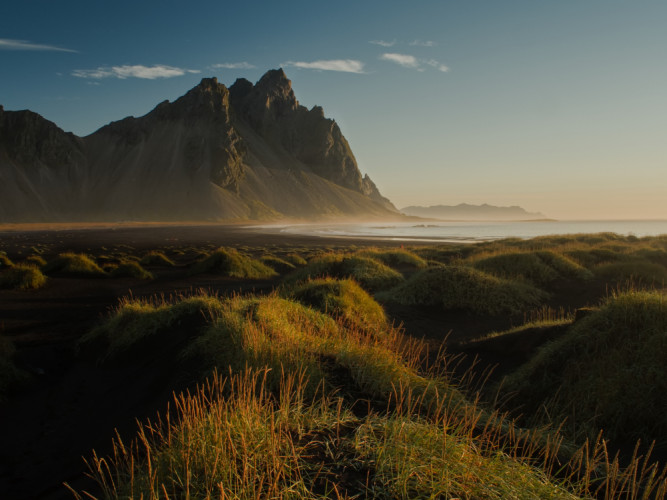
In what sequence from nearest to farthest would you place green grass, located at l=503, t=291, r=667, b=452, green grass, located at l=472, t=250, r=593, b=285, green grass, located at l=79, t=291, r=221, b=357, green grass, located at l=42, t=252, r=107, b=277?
green grass, located at l=503, t=291, r=667, b=452 < green grass, located at l=79, t=291, r=221, b=357 < green grass, located at l=472, t=250, r=593, b=285 < green grass, located at l=42, t=252, r=107, b=277

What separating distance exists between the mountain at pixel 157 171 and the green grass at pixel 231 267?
4128 inches

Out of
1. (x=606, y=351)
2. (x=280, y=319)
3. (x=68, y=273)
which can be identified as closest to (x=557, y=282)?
(x=606, y=351)

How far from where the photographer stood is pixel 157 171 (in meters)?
133

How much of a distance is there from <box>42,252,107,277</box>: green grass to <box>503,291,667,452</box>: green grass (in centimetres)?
2043

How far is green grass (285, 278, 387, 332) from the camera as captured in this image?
11.1 metres

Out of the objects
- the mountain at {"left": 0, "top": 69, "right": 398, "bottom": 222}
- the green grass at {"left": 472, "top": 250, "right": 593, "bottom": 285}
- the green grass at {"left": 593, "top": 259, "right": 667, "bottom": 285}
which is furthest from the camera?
the mountain at {"left": 0, "top": 69, "right": 398, "bottom": 222}

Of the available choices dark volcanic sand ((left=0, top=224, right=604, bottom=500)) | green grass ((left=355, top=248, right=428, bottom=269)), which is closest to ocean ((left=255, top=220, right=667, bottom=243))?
green grass ((left=355, top=248, right=428, bottom=269))

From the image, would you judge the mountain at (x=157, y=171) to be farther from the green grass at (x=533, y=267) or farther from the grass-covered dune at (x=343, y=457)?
the grass-covered dune at (x=343, y=457)

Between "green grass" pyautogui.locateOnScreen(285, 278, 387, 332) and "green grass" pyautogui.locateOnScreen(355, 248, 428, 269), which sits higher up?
"green grass" pyautogui.locateOnScreen(355, 248, 428, 269)

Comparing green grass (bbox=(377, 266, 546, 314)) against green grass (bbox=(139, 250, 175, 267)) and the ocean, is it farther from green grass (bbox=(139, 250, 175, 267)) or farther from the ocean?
the ocean

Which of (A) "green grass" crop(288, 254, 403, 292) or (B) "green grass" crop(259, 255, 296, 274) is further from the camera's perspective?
(B) "green grass" crop(259, 255, 296, 274)

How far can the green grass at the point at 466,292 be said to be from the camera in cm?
1348

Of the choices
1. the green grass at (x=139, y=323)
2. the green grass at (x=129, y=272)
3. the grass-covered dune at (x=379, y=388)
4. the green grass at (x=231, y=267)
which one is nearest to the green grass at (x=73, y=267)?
the green grass at (x=129, y=272)

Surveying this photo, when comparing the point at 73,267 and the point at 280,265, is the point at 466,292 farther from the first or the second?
the point at 73,267
